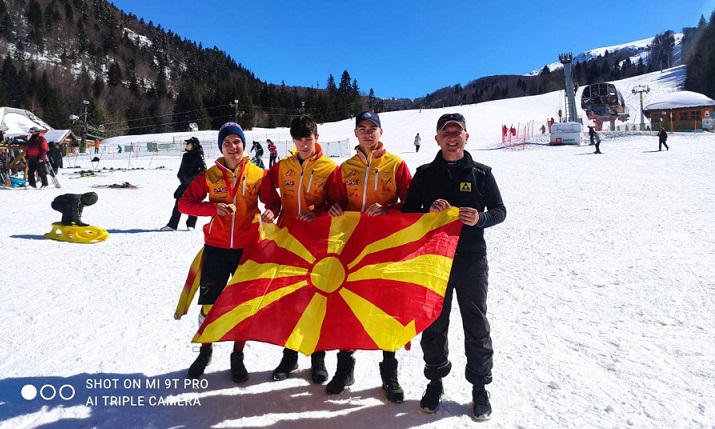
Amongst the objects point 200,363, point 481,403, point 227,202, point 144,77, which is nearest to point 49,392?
point 200,363

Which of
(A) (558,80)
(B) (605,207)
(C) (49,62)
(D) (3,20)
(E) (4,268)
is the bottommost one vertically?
(B) (605,207)

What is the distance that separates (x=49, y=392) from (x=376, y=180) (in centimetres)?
271

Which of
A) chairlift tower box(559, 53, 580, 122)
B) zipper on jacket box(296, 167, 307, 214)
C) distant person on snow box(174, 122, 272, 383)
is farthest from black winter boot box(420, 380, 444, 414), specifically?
chairlift tower box(559, 53, 580, 122)

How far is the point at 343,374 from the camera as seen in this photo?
3.01 metres

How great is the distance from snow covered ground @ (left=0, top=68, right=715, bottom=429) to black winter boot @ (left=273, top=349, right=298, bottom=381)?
93 mm

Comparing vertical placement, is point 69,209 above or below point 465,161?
below

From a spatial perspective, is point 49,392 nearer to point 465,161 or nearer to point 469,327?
point 469,327

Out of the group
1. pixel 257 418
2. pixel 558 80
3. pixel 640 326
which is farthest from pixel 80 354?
pixel 558 80

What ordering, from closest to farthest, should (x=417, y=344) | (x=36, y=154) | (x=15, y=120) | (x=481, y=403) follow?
(x=481, y=403) < (x=417, y=344) < (x=36, y=154) < (x=15, y=120)

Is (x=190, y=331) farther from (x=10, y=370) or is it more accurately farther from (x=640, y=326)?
(x=640, y=326)

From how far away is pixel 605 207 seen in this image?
9.88 meters

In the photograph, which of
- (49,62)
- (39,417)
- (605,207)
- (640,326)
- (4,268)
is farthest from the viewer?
(49,62)

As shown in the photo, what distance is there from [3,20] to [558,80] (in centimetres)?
17293

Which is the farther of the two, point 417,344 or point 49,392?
point 417,344
